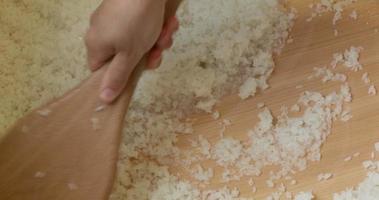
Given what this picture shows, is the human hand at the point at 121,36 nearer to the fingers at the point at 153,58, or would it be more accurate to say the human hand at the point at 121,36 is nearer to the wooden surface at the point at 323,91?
the fingers at the point at 153,58

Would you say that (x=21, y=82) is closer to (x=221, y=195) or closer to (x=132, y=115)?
(x=132, y=115)

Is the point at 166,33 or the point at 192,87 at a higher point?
the point at 166,33

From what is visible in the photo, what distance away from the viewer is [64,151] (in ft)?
2.89

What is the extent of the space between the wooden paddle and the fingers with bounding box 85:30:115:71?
4 centimetres

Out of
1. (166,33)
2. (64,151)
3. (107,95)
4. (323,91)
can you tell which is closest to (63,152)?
(64,151)

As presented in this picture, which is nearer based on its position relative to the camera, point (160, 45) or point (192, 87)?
point (160, 45)

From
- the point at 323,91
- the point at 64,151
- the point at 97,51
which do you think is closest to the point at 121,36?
the point at 97,51

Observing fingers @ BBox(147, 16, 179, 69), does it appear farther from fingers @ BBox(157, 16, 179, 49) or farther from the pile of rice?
the pile of rice

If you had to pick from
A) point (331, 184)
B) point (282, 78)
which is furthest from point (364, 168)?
point (282, 78)

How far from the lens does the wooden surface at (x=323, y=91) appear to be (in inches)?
38.4

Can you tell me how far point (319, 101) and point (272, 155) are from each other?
11 cm

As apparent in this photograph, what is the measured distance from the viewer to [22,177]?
2.90ft

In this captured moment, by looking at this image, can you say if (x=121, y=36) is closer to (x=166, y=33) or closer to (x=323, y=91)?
(x=166, y=33)

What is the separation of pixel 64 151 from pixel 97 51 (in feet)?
0.49
